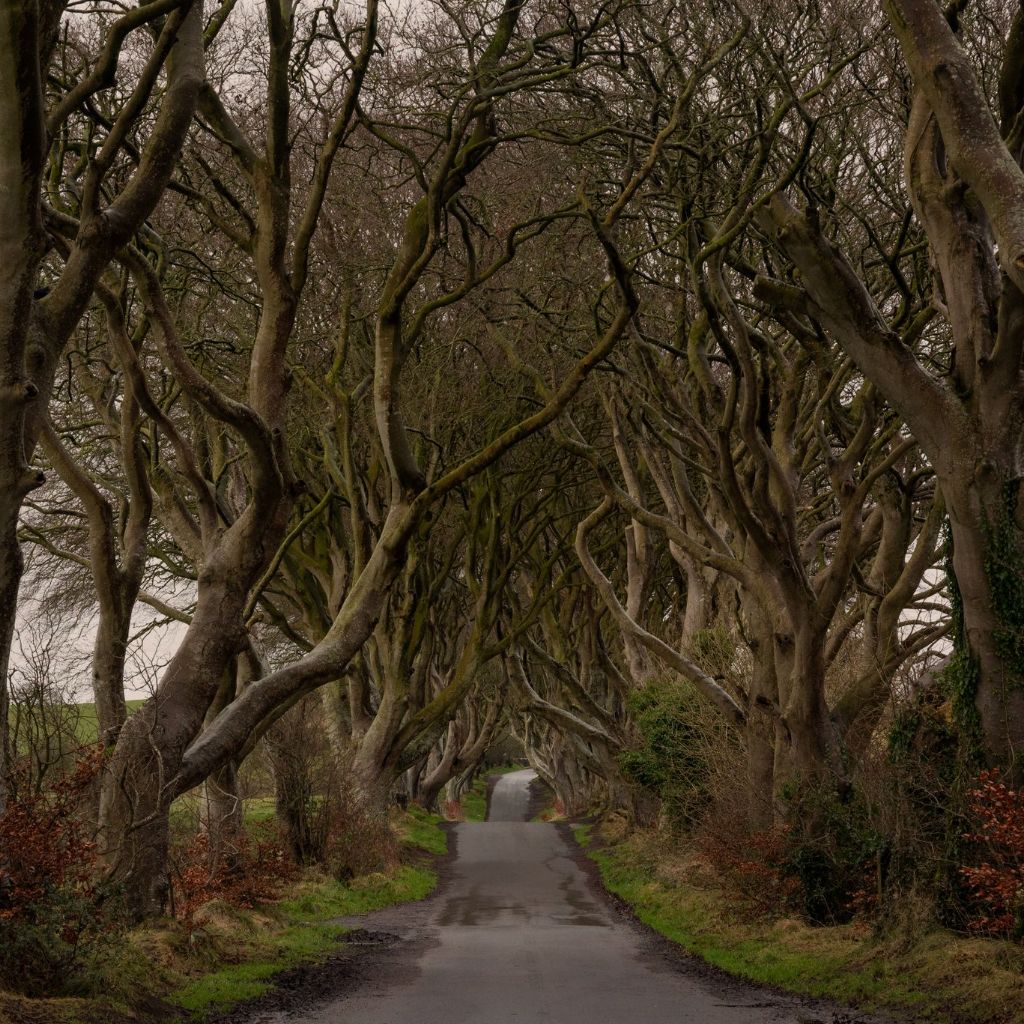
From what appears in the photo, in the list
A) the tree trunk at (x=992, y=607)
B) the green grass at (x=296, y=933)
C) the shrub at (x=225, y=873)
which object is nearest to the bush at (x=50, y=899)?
the green grass at (x=296, y=933)

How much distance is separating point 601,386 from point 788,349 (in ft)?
10.8

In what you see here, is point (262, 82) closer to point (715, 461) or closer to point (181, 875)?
point (715, 461)

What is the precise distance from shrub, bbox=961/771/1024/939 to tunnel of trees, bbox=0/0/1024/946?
0.39 meters

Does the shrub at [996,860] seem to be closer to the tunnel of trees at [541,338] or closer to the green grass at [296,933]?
the tunnel of trees at [541,338]

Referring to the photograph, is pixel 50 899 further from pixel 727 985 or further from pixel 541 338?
pixel 541 338

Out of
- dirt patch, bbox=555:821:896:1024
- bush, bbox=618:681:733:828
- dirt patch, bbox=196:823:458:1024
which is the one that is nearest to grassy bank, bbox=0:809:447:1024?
dirt patch, bbox=196:823:458:1024

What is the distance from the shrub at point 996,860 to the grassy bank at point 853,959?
0.23m

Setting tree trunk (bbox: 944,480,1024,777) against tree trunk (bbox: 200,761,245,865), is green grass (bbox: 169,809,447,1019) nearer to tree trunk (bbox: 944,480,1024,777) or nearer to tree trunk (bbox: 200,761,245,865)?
tree trunk (bbox: 200,761,245,865)

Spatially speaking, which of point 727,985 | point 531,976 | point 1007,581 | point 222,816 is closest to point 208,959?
point 531,976

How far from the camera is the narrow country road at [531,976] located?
32.7ft

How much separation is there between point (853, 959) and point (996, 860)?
174 centimetres

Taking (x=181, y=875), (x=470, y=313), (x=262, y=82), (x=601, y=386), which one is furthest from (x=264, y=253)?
(x=601, y=386)

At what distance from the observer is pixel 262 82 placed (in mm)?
15898

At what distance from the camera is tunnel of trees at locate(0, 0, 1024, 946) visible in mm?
10633
